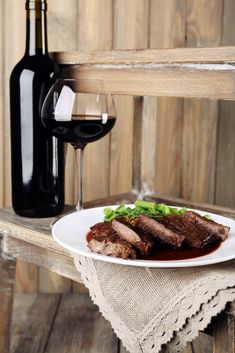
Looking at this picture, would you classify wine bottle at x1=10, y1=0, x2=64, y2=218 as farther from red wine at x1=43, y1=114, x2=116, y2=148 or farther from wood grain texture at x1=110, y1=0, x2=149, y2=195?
wood grain texture at x1=110, y1=0, x2=149, y2=195

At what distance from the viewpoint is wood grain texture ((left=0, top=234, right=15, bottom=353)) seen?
135cm

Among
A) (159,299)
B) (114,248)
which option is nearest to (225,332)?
(159,299)

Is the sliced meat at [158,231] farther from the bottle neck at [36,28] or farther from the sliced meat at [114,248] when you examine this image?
the bottle neck at [36,28]

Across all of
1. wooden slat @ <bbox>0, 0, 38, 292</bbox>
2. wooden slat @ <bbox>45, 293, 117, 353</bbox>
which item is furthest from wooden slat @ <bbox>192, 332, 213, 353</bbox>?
wooden slat @ <bbox>0, 0, 38, 292</bbox>

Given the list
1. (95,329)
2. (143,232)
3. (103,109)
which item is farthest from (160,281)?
(95,329)

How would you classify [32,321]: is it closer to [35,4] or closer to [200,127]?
[200,127]

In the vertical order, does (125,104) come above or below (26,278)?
above

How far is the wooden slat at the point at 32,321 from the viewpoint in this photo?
1.73 meters

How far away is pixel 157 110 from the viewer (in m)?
1.95

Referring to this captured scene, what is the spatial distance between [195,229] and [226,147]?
0.99 m

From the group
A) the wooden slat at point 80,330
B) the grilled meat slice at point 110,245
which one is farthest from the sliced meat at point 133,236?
the wooden slat at point 80,330

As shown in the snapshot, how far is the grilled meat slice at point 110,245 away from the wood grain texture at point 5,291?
0.41 m

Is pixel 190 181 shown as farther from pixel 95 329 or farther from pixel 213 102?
pixel 95 329

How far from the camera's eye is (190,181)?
2.01m
